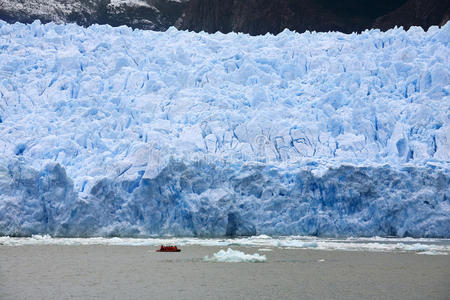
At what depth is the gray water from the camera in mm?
8000

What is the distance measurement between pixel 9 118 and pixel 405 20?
18526 mm

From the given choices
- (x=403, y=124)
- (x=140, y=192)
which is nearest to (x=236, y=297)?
(x=140, y=192)

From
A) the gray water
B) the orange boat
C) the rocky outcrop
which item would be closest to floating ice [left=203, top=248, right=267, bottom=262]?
the gray water

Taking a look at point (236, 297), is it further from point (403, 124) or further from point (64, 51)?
point (64, 51)

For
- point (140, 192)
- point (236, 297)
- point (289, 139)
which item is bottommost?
point (236, 297)

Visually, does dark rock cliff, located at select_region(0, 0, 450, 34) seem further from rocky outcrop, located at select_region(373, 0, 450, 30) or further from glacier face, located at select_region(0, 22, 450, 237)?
glacier face, located at select_region(0, 22, 450, 237)

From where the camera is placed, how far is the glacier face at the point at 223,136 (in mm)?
15266

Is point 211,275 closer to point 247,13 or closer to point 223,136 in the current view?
point 223,136

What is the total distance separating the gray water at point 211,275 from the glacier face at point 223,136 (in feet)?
7.40

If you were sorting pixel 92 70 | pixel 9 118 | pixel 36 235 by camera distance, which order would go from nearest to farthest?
pixel 36 235
pixel 9 118
pixel 92 70

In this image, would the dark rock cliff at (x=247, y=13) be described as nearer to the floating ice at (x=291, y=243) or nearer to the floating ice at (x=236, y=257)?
the floating ice at (x=291, y=243)

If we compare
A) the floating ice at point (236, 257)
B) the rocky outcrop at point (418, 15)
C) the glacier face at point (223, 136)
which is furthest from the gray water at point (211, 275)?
the rocky outcrop at point (418, 15)

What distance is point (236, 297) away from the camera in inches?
306

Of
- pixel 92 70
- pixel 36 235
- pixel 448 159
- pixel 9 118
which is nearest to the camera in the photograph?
pixel 36 235
